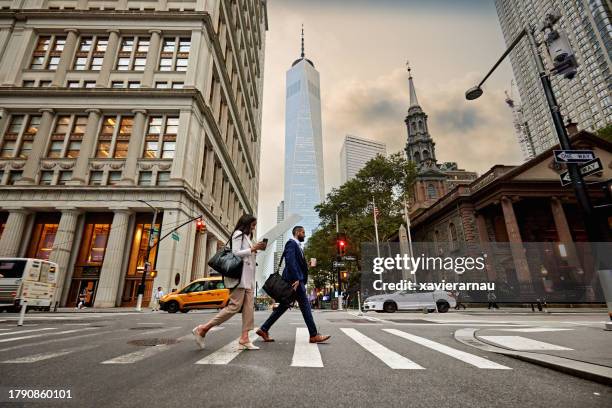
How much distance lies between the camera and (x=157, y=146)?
30344 mm

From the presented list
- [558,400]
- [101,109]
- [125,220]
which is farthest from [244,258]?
[101,109]

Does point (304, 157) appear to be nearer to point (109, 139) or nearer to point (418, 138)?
point (418, 138)

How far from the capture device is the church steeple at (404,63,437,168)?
194ft

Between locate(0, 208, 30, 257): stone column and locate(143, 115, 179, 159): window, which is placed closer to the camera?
locate(0, 208, 30, 257): stone column

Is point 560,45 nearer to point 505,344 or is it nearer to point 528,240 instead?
point 505,344

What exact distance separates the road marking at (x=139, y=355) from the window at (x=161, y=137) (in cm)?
2854

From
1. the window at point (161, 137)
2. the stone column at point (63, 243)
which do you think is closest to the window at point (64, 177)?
the stone column at point (63, 243)

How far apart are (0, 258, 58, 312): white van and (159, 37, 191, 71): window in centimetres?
2380

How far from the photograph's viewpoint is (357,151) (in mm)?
151500

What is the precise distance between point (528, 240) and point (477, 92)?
2778cm

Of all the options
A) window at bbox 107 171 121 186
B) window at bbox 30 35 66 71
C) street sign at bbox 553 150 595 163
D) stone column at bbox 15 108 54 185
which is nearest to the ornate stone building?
window at bbox 107 171 121 186

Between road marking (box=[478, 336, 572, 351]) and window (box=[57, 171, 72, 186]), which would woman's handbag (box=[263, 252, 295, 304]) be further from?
window (box=[57, 171, 72, 186])

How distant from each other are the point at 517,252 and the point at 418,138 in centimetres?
3898

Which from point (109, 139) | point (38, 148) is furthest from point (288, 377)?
point (38, 148)
